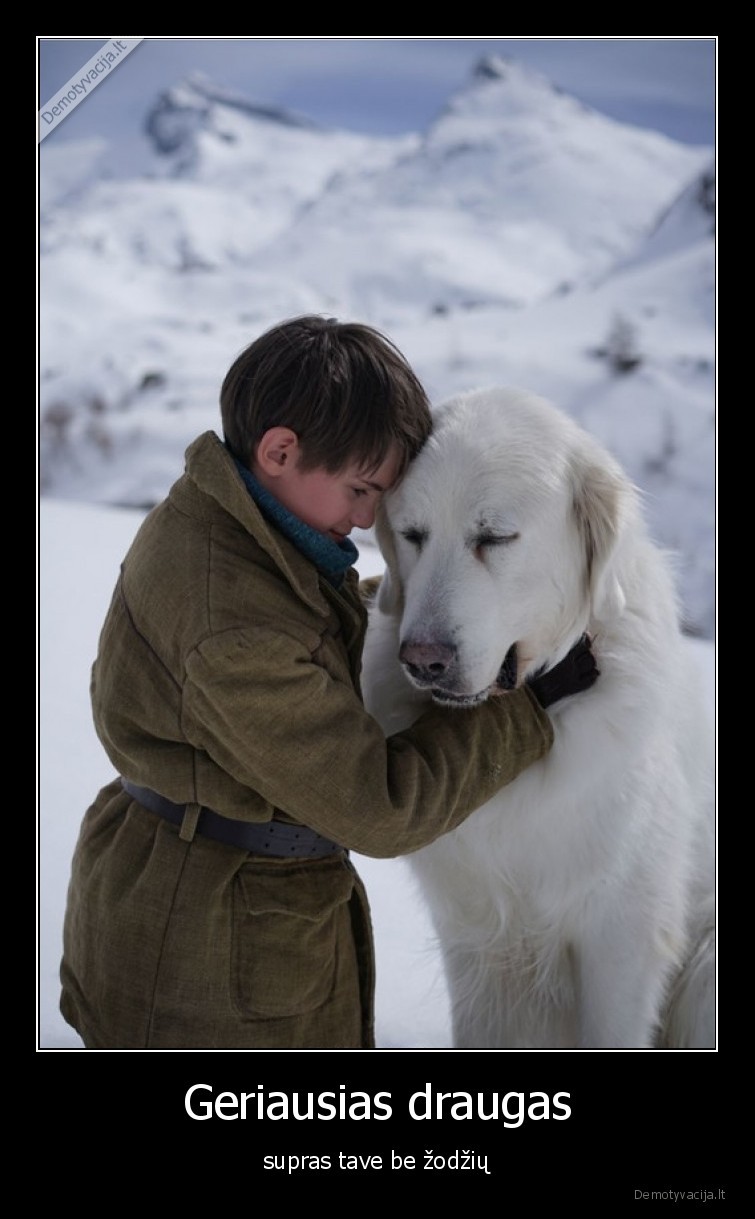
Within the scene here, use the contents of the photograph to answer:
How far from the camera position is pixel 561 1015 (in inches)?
87.6

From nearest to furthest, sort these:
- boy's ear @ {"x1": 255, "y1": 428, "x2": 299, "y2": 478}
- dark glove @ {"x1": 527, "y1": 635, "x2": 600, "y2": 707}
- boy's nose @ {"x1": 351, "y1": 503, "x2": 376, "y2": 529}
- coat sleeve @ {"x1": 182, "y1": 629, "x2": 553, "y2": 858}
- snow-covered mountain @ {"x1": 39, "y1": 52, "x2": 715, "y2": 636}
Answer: coat sleeve @ {"x1": 182, "y1": 629, "x2": 553, "y2": 858}, boy's ear @ {"x1": 255, "y1": 428, "x2": 299, "y2": 478}, boy's nose @ {"x1": 351, "y1": 503, "x2": 376, "y2": 529}, dark glove @ {"x1": 527, "y1": 635, "x2": 600, "y2": 707}, snow-covered mountain @ {"x1": 39, "y1": 52, "x2": 715, "y2": 636}

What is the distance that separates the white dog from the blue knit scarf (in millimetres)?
135

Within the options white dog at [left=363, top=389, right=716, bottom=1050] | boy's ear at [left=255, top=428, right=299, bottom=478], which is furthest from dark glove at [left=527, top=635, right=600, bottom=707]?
boy's ear at [left=255, top=428, right=299, bottom=478]

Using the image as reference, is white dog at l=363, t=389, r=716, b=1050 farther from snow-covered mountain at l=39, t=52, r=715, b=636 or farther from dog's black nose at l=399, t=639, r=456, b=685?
snow-covered mountain at l=39, t=52, r=715, b=636

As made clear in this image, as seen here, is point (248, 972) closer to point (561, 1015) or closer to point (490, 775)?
point (490, 775)

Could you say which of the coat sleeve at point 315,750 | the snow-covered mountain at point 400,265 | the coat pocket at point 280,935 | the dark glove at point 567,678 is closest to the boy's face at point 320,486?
the coat sleeve at point 315,750

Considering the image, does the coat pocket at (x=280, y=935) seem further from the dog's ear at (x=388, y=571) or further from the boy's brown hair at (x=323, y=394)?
the boy's brown hair at (x=323, y=394)

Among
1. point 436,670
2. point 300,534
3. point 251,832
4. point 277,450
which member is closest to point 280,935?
point 251,832

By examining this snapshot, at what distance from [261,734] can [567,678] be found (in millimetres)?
640

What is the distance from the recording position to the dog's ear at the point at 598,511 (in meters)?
1.89

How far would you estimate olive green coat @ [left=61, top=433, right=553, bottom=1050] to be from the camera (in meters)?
1.62

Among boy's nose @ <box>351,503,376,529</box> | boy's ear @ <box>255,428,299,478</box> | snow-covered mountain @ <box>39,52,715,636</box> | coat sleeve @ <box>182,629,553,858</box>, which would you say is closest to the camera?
coat sleeve @ <box>182,629,553,858</box>

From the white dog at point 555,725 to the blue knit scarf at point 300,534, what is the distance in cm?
13

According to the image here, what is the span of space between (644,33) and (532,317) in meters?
10.5
